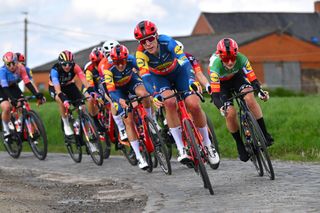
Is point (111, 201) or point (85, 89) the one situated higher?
point (85, 89)

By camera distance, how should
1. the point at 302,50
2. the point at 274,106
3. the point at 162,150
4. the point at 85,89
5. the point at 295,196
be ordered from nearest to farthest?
the point at 295,196
the point at 162,150
the point at 85,89
the point at 274,106
the point at 302,50

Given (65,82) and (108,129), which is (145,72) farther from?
(65,82)

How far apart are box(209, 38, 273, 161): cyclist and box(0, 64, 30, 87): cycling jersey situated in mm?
7199

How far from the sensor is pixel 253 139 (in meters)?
10.9

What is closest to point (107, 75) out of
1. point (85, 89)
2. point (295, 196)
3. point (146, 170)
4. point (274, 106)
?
point (146, 170)

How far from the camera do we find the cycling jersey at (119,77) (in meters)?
13.9

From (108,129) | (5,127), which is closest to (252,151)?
(108,129)

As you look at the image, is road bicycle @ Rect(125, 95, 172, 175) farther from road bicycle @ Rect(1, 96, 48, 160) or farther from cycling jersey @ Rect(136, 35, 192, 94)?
road bicycle @ Rect(1, 96, 48, 160)

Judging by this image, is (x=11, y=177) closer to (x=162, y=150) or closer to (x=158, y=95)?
(x=162, y=150)

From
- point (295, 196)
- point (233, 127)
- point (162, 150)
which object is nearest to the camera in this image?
point (295, 196)

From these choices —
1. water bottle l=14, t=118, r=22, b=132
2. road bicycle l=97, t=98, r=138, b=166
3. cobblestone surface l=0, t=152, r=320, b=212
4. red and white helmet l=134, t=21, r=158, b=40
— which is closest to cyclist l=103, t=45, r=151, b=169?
cobblestone surface l=0, t=152, r=320, b=212

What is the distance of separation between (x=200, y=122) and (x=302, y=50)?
61.6 meters

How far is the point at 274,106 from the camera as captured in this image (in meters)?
21.2

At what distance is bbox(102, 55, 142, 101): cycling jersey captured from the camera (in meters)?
13.9
